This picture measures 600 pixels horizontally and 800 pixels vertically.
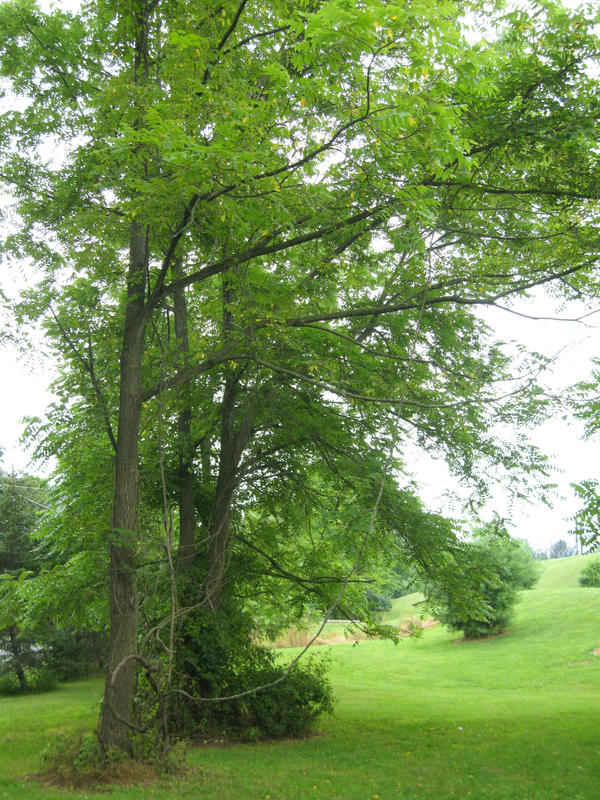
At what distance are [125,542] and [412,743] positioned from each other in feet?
20.3

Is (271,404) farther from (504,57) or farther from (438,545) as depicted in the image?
(504,57)

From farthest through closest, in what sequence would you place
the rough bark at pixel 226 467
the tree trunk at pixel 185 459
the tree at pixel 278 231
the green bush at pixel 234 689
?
the tree trunk at pixel 185 459 → the green bush at pixel 234 689 → the rough bark at pixel 226 467 → the tree at pixel 278 231

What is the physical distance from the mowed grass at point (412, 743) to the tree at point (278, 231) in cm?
178

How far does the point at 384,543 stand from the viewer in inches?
407

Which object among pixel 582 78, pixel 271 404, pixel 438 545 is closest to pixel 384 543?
pixel 438 545

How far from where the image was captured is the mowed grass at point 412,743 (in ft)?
23.9

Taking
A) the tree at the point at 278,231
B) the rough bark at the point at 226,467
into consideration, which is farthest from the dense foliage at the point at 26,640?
the rough bark at the point at 226,467

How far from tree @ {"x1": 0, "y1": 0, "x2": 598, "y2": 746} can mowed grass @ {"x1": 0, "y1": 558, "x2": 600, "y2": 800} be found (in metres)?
1.78

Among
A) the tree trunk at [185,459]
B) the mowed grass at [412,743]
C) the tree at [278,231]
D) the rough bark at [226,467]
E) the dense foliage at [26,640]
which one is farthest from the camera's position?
the dense foliage at [26,640]

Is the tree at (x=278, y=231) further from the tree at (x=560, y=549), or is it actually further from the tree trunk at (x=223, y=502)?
the tree at (x=560, y=549)

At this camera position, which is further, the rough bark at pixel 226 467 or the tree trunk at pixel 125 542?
the rough bark at pixel 226 467

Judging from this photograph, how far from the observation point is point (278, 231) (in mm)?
7402

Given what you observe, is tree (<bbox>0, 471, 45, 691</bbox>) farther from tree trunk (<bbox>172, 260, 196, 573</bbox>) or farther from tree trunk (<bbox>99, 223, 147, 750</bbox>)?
tree trunk (<bbox>99, 223, 147, 750</bbox>)

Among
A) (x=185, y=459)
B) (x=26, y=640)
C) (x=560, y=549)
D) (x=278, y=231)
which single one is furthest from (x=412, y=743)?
(x=560, y=549)
